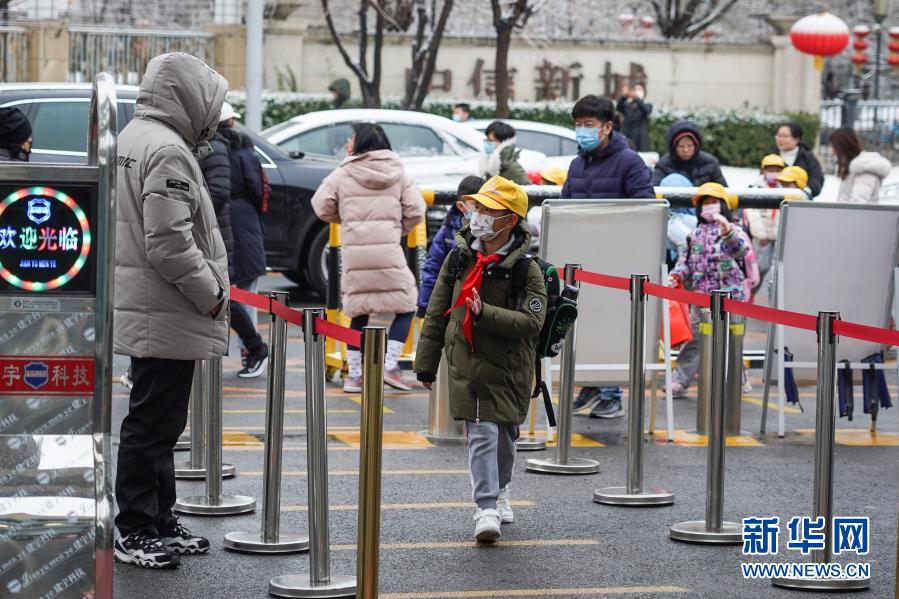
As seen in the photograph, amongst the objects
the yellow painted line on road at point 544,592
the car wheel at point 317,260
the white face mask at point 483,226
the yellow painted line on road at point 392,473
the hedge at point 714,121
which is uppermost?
the hedge at point 714,121

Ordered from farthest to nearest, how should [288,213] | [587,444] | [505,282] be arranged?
[288,213], [587,444], [505,282]

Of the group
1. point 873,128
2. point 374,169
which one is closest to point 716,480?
point 374,169

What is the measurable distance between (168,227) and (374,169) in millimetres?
4789

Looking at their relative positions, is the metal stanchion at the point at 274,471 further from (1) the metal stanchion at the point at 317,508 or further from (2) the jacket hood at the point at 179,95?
(2) the jacket hood at the point at 179,95

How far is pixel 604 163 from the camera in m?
10.3

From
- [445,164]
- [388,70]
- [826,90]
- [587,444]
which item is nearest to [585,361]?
[587,444]

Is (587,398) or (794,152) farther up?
(794,152)

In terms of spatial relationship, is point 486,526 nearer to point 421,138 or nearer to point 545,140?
point 421,138

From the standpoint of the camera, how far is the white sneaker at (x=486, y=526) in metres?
6.97

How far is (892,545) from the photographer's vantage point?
7191mm

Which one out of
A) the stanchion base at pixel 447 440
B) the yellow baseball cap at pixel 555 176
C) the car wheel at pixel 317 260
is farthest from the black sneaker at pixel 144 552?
the car wheel at pixel 317 260

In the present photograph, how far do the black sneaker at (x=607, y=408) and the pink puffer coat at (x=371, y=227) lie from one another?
1.50m

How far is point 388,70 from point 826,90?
17904 mm

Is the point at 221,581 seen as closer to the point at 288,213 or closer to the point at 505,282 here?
the point at 505,282
